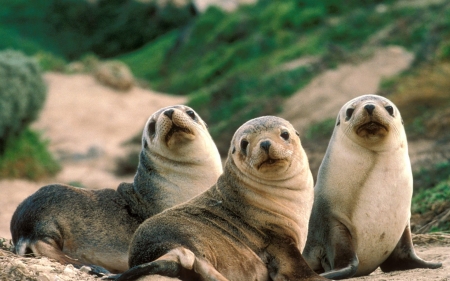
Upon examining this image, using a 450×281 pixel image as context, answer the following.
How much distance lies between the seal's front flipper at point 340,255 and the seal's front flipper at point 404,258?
0.44 m

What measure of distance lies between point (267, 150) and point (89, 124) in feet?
63.5

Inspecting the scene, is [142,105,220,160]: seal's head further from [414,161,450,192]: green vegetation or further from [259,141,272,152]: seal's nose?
[414,161,450,192]: green vegetation

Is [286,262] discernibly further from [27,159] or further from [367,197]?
[27,159]

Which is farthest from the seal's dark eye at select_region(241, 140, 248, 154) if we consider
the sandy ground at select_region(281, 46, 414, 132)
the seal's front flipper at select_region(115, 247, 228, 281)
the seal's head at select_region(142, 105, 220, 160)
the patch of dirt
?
the sandy ground at select_region(281, 46, 414, 132)

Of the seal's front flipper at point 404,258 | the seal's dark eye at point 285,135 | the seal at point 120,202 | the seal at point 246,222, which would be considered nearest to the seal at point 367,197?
the seal's front flipper at point 404,258

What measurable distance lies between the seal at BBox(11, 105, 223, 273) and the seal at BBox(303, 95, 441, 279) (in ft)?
3.94

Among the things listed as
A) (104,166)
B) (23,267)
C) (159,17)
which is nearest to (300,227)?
(23,267)

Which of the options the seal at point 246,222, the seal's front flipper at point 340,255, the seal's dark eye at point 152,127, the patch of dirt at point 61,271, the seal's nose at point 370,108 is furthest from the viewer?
the seal's dark eye at point 152,127

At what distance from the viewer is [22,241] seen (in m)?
6.91

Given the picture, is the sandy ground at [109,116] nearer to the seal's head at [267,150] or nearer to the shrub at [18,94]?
the seal's head at [267,150]

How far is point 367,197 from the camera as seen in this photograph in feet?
21.5

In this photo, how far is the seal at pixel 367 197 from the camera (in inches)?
257

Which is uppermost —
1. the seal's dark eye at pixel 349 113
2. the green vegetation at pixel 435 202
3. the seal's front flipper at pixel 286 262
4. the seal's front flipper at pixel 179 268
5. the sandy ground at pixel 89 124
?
the seal's dark eye at pixel 349 113

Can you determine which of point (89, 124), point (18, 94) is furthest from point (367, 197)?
point (89, 124)
